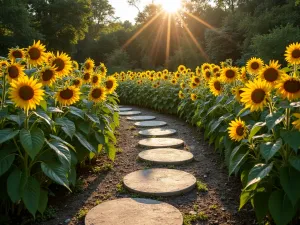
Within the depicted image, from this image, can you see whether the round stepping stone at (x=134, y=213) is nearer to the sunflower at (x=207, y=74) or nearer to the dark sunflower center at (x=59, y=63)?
the dark sunflower center at (x=59, y=63)

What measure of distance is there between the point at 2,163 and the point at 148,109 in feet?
22.6

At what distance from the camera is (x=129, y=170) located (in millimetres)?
3545

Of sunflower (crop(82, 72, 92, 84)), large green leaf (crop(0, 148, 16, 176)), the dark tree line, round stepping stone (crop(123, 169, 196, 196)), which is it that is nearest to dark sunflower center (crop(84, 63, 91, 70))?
sunflower (crop(82, 72, 92, 84))

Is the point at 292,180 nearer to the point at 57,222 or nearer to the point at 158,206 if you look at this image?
the point at 158,206

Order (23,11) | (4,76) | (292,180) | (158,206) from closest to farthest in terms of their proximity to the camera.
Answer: (292,180) < (4,76) < (158,206) < (23,11)

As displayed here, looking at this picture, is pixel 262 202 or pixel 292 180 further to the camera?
pixel 262 202

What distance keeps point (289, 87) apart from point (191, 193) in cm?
139

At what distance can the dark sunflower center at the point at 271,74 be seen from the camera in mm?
2176

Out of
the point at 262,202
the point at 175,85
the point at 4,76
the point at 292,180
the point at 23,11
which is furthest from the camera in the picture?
the point at 23,11

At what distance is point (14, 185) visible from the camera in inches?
77.0

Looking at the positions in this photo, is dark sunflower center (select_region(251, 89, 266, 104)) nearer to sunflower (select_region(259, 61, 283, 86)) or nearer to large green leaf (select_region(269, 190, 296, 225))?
sunflower (select_region(259, 61, 283, 86))

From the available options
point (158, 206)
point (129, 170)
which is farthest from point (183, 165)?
point (158, 206)

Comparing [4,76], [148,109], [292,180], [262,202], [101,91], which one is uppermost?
[4,76]

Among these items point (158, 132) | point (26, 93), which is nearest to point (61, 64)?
point (26, 93)
